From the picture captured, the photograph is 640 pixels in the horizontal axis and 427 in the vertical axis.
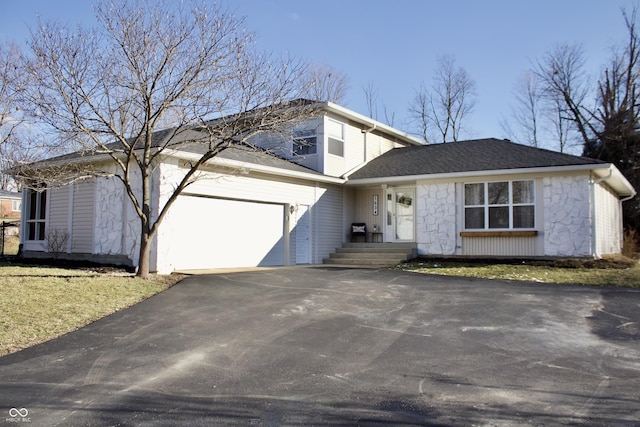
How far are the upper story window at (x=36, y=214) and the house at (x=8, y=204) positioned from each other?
905 inches

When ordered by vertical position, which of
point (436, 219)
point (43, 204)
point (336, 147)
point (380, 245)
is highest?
point (336, 147)

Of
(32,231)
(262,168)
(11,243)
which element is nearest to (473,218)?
(262,168)

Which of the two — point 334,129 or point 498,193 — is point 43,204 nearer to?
point 334,129

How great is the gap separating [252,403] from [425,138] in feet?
113

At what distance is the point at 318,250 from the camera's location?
56.3 feet

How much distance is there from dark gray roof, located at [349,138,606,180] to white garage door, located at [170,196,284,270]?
13.0 ft

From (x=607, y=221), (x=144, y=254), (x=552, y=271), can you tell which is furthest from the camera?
(x=607, y=221)

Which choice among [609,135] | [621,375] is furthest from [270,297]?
[609,135]

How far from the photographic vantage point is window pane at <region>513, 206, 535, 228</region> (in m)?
15.2

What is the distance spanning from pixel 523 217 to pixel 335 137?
7037mm

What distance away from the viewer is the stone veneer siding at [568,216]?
567 inches

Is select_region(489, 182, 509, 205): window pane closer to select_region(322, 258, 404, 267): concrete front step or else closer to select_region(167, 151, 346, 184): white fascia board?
select_region(322, 258, 404, 267): concrete front step

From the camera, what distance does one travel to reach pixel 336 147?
60.2ft

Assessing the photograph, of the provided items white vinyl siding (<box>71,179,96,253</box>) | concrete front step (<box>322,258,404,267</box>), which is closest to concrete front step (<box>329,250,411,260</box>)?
concrete front step (<box>322,258,404,267</box>)
